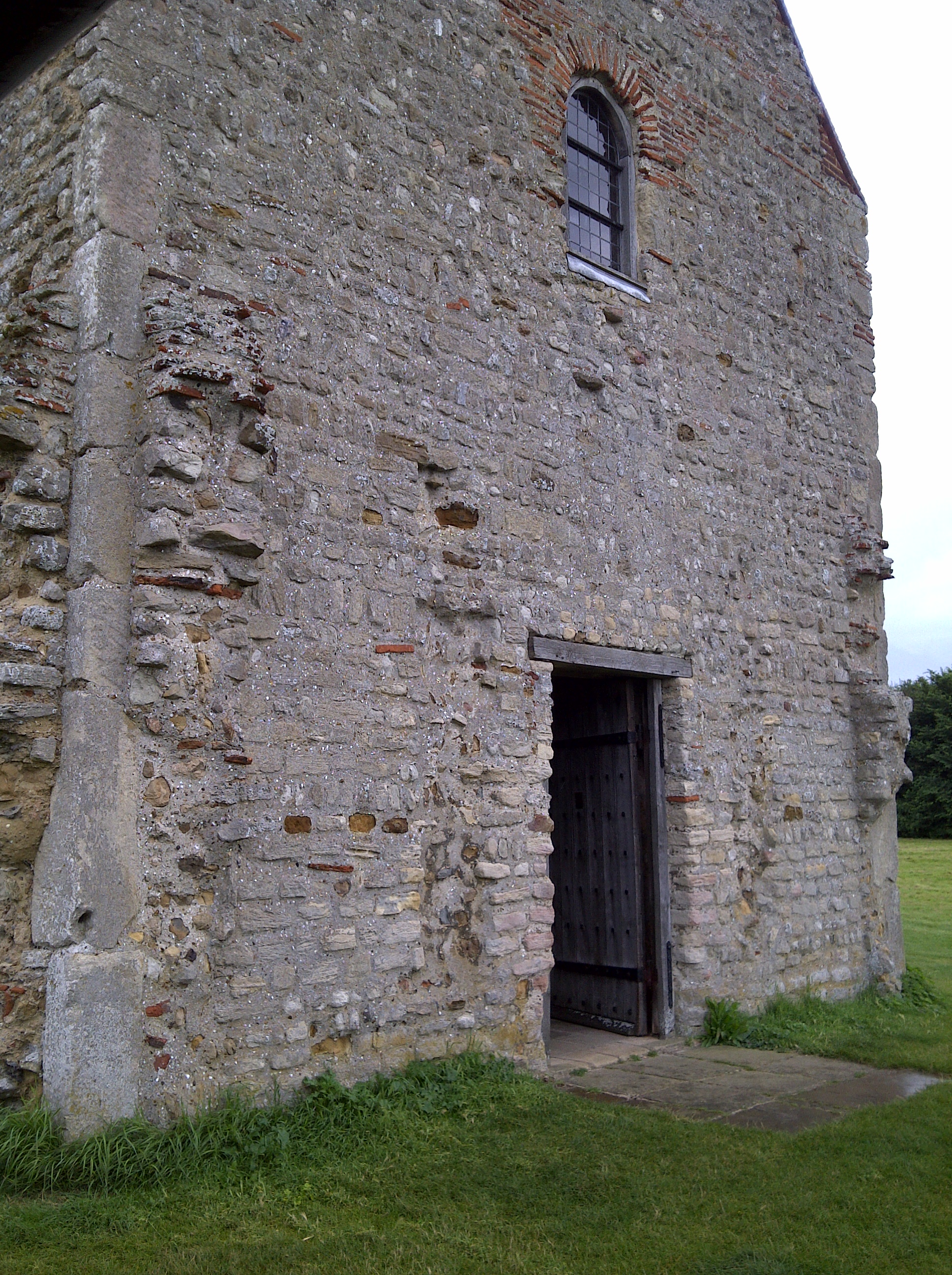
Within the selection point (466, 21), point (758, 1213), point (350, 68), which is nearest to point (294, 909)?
point (758, 1213)

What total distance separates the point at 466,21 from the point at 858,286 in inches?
188

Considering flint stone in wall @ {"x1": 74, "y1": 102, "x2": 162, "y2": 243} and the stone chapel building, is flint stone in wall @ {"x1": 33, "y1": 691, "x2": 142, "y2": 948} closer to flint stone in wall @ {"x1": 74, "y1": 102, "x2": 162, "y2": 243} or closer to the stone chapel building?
the stone chapel building

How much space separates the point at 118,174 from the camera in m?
4.67

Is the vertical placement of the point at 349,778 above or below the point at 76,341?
below

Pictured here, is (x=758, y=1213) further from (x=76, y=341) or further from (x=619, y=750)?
(x=76, y=341)

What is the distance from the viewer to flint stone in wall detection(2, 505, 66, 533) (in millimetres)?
4414

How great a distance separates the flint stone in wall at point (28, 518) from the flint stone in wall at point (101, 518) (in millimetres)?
96

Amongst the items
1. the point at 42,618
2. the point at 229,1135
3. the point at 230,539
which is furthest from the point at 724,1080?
the point at 42,618

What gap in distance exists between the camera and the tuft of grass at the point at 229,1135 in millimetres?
3859

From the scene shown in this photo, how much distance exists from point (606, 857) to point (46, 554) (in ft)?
14.5

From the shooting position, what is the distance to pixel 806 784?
8.02 metres

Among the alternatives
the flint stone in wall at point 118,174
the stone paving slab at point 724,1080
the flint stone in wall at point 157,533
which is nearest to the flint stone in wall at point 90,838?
the flint stone in wall at point 157,533

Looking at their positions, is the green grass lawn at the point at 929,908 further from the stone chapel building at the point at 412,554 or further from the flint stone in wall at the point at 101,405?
the flint stone in wall at the point at 101,405

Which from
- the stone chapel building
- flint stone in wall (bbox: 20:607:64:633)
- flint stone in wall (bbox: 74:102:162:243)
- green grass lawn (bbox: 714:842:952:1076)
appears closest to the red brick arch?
the stone chapel building
